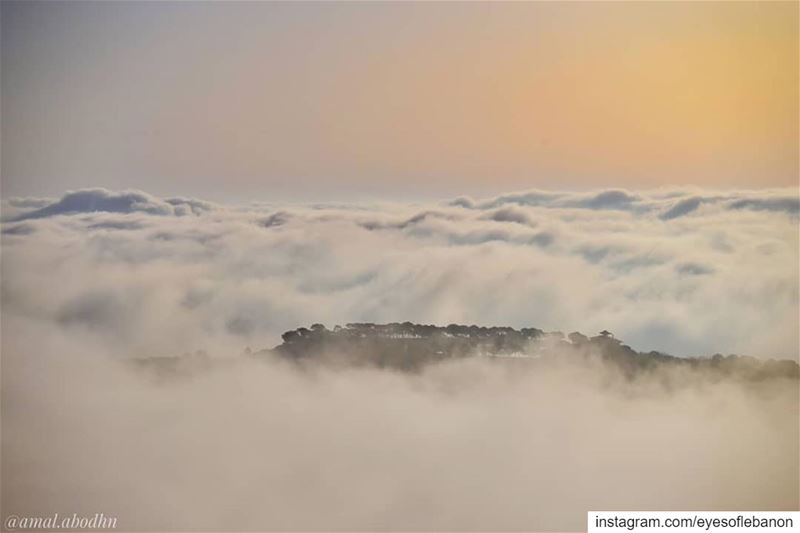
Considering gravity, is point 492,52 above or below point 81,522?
above

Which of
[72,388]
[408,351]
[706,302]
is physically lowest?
[72,388]

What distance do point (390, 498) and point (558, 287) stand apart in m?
0.80

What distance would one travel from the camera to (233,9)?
2.26m

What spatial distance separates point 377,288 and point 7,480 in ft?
4.16

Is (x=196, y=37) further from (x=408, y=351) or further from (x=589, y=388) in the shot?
(x=589, y=388)

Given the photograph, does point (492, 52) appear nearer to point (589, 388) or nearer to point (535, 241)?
point (535, 241)

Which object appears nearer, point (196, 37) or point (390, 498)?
point (390, 498)

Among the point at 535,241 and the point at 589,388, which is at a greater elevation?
the point at 535,241

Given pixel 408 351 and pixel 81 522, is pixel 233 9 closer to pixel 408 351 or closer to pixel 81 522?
pixel 408 351

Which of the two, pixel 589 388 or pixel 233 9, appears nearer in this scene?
pixel 589 388

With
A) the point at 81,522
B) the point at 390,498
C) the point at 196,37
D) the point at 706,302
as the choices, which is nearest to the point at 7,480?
the point at 81,522

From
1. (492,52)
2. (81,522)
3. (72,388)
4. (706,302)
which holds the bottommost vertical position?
(81,522)

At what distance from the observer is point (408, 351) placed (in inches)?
84.4

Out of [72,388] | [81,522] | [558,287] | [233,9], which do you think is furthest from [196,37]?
[81,522]
